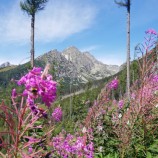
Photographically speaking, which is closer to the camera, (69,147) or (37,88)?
(37,88)

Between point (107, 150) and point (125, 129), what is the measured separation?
1.68m

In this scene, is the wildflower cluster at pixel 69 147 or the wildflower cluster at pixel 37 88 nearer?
the wildflower cluster at pixel 37 88

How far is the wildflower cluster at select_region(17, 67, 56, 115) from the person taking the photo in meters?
1.62

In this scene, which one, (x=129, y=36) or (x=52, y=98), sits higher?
(x=129, y=36)

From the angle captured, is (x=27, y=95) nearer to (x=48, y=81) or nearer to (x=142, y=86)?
(x=48, y=81)

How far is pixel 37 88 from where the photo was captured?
1.62 meters

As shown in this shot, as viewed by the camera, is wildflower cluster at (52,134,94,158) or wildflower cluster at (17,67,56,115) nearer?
wildflower cluster at (17,67,56,115)

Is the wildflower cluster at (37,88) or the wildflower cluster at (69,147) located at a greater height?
the wildflower cluster at (37,88)

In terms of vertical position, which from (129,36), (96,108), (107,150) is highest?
(129,36)

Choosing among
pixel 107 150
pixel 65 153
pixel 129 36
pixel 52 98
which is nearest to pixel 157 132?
pixel 107 150

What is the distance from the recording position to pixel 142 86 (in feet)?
10.5

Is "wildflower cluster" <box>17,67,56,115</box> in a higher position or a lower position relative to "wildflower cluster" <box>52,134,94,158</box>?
higher

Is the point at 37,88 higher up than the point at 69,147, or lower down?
higher up

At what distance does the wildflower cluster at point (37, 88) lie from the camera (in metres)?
1.62
